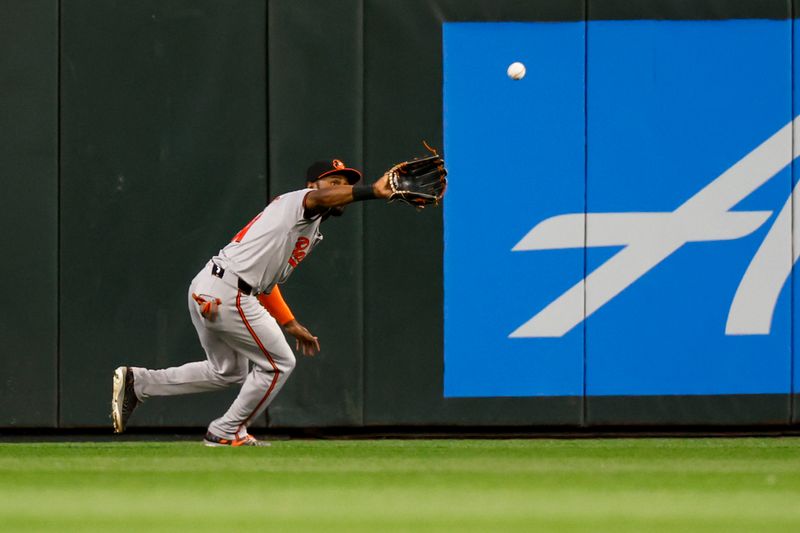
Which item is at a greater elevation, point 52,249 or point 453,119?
point 453,119

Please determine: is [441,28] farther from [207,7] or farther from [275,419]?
[275,419]

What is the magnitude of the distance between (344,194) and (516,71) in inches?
96.8

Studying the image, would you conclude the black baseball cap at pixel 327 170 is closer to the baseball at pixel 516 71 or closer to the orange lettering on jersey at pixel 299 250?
the orange lettering on jersey at pixel 299 250

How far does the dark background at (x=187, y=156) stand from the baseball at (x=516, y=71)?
33 centimetres

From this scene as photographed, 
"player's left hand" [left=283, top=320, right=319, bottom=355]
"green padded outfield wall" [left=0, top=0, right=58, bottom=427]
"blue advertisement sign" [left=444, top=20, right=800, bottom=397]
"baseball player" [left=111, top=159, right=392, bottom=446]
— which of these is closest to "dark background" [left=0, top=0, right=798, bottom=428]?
"green padded outfield wall" [left=0, top=0, right=58, bottom=427]

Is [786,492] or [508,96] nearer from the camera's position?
[786,492]

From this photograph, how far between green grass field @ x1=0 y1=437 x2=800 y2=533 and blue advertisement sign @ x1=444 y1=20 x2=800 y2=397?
3.94 ft

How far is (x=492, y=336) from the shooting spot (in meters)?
9.98

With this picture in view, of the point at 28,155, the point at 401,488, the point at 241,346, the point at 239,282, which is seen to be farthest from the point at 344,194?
the point at 28,155

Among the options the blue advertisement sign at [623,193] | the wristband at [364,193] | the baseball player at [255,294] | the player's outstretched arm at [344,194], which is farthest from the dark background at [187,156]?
the wristband at [364,193]

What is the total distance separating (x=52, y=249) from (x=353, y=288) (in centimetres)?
202

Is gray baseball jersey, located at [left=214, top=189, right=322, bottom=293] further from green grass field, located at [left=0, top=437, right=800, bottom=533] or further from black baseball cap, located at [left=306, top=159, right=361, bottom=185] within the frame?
green grass field, located at [left=0, top=437, right=800, bottom=533]

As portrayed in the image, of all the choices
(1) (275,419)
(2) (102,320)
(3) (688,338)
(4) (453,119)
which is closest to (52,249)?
(2) (102,320)

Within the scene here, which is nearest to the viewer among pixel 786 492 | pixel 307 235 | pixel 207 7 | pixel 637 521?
pixel 637 521
